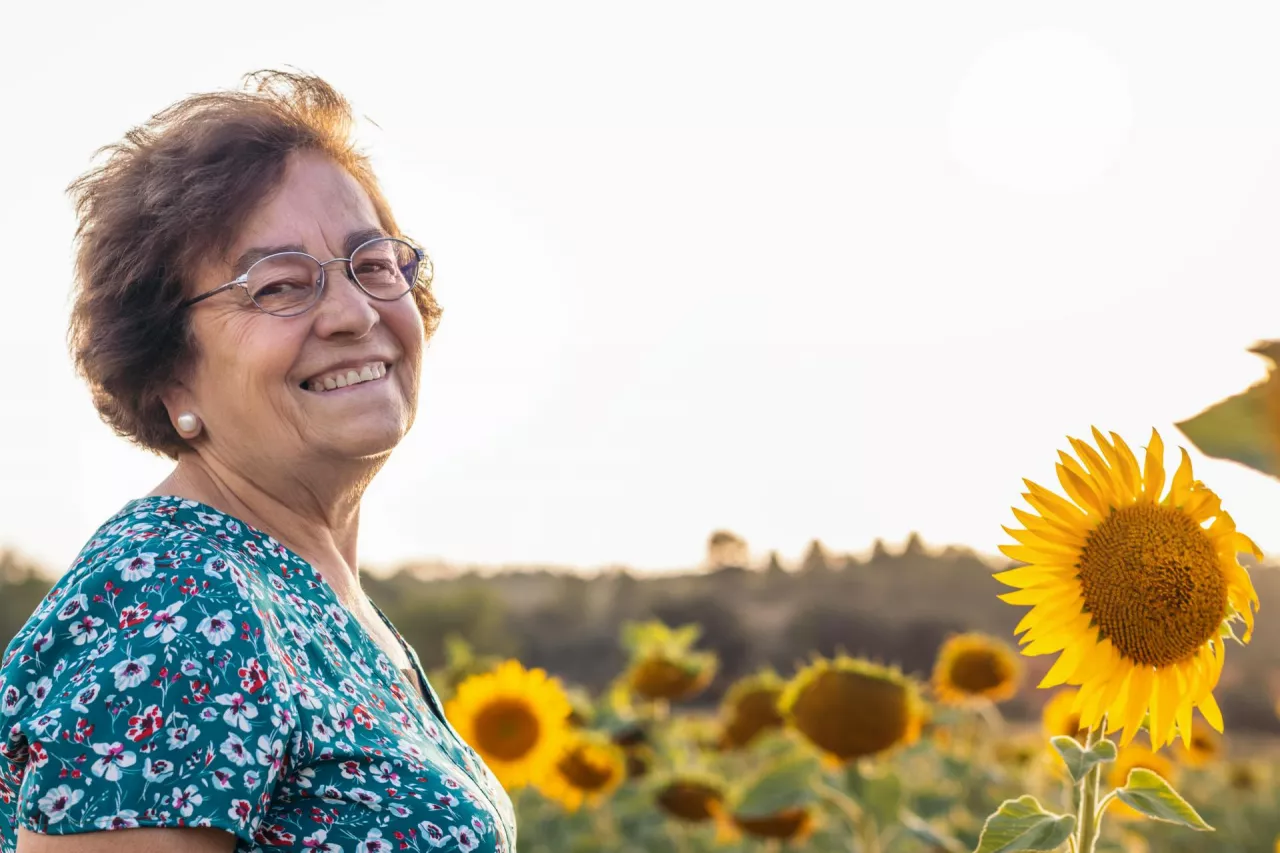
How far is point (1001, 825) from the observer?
4.87 feet

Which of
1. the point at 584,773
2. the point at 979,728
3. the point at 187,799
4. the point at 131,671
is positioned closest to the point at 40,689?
the point at 131,671

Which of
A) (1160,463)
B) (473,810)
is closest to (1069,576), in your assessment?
(1160,463)

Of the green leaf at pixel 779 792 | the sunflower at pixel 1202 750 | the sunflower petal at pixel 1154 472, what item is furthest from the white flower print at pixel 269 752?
the sunflower at pixel 1202 750

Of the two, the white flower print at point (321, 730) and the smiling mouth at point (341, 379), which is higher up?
the smiling mouth at point (341, 379)

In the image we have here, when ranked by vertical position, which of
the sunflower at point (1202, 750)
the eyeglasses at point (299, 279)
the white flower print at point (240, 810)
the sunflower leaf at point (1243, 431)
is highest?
the eyeglasses at point (299, 279)

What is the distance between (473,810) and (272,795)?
1.07ft

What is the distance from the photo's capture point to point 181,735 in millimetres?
1857

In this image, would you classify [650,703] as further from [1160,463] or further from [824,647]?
[824,647]

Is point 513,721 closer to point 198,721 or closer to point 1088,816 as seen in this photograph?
point 198,721

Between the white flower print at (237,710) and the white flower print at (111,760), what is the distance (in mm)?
139

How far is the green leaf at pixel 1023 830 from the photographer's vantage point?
57.1 inches

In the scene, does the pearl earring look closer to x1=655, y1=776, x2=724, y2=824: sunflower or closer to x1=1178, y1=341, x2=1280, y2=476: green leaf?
x1=1178, y1=341, x2=1280, y2=476: green leaf

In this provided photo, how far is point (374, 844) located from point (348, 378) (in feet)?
2.88

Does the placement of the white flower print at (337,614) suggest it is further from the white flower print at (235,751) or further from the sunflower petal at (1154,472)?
the sunflower petal at (1154,472)
